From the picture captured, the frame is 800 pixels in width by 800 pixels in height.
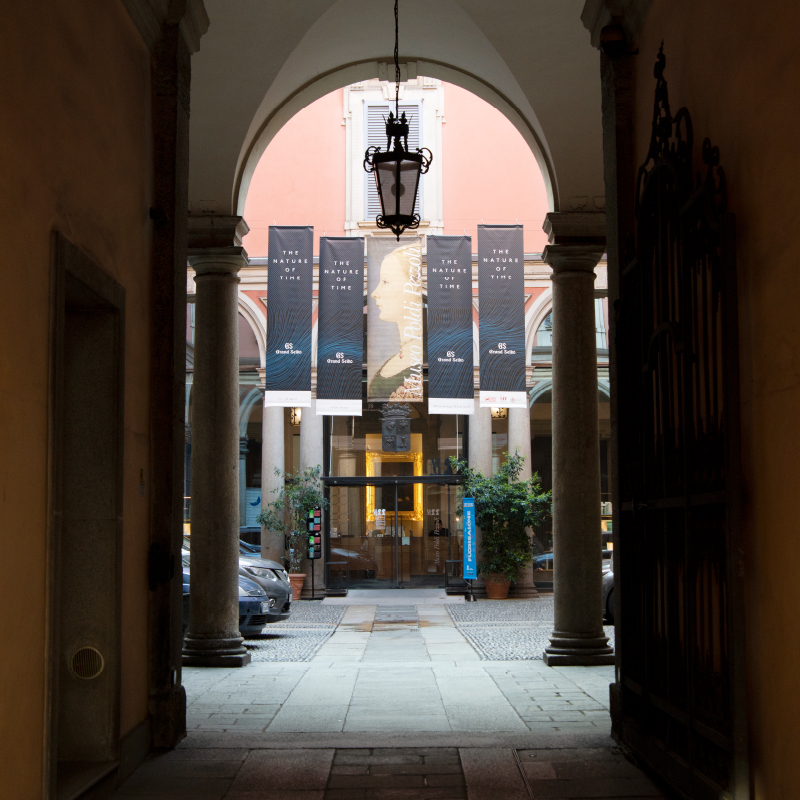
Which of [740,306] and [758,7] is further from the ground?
[758,7]

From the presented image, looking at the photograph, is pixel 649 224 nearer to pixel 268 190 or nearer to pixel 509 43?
pixel 509 43

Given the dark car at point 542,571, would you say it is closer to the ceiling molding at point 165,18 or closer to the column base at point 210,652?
the column base at point 210,652

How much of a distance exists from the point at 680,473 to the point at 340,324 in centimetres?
1045

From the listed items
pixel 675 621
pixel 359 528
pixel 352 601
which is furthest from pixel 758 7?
pixel 359 528

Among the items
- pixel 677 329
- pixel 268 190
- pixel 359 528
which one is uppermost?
pixel 268 190

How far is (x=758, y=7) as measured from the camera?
12.8ft

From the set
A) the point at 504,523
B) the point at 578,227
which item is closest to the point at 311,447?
the point at 504,523

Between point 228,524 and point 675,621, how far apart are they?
546 centimetres

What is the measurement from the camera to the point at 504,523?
19.2 meters

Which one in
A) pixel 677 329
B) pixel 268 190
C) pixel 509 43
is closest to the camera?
pixel 677 329

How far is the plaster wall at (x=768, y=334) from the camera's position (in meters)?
3.58

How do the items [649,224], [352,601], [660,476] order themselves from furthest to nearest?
1. [352,601]
2. [649,224]
3. [660,476]

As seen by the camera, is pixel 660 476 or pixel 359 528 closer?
pixel 660 476

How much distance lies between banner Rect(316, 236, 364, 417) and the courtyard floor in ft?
14.6
